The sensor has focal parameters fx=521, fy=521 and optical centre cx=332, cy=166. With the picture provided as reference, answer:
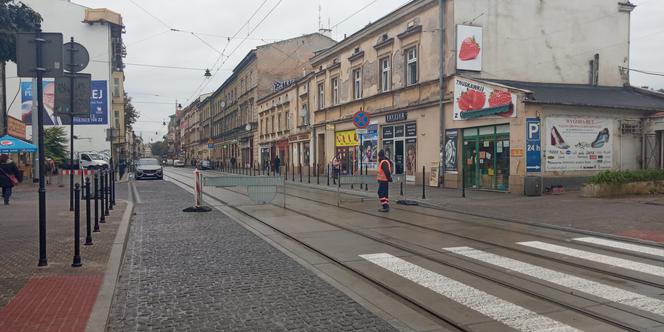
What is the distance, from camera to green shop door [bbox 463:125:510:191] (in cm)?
1925

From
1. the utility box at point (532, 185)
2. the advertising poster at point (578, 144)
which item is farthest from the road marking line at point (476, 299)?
the advertising poster at point (578, 144)

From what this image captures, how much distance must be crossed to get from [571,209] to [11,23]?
1299 centimetres

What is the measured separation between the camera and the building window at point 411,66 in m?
25.0

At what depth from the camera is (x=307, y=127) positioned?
39.7m

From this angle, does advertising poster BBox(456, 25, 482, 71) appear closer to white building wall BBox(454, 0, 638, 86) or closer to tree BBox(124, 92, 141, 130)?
white building wall BBox(454, 0, 638, 86)

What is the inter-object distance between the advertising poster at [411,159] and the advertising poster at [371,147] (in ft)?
11.3

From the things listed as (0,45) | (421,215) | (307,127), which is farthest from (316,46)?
(0,45)

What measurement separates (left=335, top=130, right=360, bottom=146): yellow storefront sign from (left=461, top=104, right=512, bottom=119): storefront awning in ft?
35.5

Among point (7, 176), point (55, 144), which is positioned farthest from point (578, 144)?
point (55, 144)

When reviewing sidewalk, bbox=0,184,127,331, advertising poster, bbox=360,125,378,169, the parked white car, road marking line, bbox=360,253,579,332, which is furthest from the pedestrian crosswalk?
the parked white car

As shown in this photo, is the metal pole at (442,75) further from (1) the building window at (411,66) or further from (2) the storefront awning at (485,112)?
(1) the building window at (411,66)

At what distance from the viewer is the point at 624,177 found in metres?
16.4

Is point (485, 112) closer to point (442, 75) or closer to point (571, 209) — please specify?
point (442, 75)

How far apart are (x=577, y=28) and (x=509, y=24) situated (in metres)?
3.26
